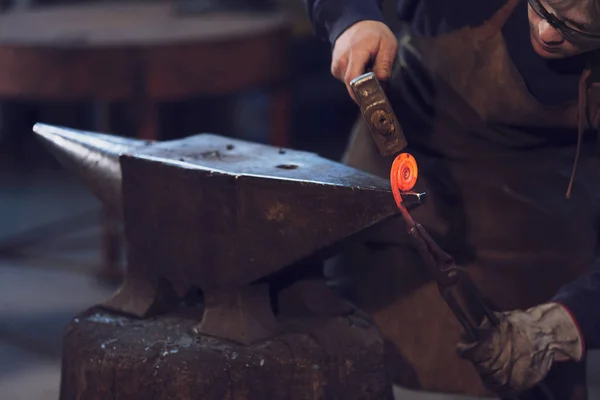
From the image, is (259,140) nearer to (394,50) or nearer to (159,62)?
(159,62)

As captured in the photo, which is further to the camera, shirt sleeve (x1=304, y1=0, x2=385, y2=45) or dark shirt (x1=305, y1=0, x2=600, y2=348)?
shirt sleeve (x1=304, y1=0, x2=385, y2=45)

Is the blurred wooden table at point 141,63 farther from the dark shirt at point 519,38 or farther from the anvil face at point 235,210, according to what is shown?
the anvil face at point 235,210

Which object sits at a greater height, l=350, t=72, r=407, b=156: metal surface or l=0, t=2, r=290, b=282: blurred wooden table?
l=0, t=2, r=290, b=282: blurred wooden table

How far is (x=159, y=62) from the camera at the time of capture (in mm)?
2920

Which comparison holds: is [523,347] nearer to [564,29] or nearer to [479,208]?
[479,208]

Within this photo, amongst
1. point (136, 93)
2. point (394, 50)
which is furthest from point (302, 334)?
point (136, 93)

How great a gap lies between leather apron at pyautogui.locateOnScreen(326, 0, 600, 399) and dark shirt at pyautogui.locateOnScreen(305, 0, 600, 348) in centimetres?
2

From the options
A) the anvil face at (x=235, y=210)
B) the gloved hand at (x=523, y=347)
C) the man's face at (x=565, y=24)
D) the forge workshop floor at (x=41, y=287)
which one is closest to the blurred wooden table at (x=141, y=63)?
the forge workshop floor at (x=41, y=287)

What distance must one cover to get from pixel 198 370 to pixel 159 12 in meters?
2.06

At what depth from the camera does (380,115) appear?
1.61 m

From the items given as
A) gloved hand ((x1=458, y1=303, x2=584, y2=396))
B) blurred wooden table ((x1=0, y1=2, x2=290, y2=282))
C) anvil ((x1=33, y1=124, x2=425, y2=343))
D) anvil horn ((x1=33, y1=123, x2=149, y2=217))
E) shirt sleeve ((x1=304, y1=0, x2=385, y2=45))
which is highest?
blurred wooden table ((x1=0, y1=2, x2=290, y2=282))

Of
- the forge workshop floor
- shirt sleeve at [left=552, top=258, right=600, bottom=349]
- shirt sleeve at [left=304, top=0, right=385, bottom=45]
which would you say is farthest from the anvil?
the forge workshop floor

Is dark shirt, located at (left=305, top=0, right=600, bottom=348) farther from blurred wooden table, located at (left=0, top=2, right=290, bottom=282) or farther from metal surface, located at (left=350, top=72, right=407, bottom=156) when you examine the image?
blurred wooden table, located at (left=0, top=2, right=290, bottom=282)

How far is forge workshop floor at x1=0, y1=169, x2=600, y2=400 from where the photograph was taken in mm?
2777
